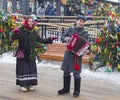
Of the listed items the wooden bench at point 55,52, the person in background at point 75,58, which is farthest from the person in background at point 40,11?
the person in background at point 75,58

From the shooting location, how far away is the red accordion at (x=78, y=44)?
304 inches

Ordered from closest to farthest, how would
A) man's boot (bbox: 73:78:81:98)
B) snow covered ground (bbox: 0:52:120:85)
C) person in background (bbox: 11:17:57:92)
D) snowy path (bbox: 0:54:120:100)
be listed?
man's boot (bbox: 73:78:81:98) → snowy path (bbox: 0:54:120:100) → person in background (bbox: 11:17:57:92) → snow covered ground (bbox: 0:52:120:85)

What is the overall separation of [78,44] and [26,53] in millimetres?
1231

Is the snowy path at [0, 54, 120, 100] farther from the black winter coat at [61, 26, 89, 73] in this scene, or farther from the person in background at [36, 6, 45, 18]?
the person in background at [36, 6, 45, 18]

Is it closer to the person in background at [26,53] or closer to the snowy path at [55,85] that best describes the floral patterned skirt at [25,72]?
the person in background at [26,53]

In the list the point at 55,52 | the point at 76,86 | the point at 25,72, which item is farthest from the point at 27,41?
the point at 55,52

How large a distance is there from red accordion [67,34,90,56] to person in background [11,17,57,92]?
0.70 metres

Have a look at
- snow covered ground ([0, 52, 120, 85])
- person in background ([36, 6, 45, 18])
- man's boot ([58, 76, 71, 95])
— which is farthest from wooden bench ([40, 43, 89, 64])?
person in background ([36, 6, 45, 18])

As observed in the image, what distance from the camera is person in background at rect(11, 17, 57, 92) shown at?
27.3 feet

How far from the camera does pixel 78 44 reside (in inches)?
305

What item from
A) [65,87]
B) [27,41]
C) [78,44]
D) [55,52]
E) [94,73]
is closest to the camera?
[78,44]

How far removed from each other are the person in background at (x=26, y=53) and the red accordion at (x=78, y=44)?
696 millimetres

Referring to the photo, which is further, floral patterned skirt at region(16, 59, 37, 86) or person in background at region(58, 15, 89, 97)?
floral patterned skirt at region(16, 59, 37, 86)

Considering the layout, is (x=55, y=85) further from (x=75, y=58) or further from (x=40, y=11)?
(x=40, y=11)
